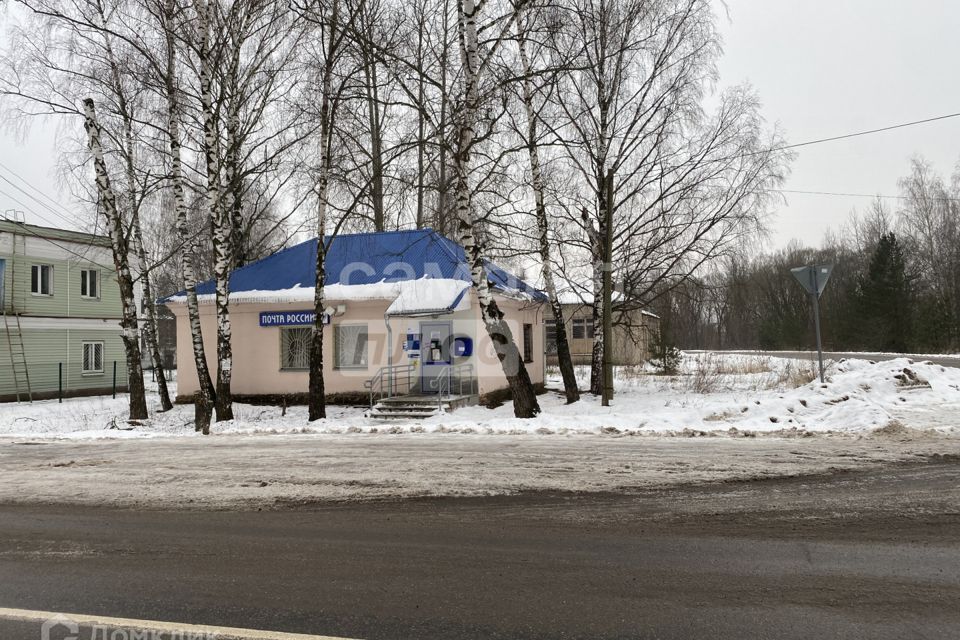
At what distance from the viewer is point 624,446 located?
855cm

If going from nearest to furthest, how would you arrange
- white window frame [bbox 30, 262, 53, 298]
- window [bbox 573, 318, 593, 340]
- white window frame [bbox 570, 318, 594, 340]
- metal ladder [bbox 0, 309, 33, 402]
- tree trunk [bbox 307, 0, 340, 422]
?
tree trunk [bbox 307, 0, 340, 422], metal ladder [bbox 0, 309, 33, 402], white window frame [bbox 30, 262, 53, 298], white window frame [bbox 570, 318, 594, 340], window [bbox 573, 318, 593, 340]

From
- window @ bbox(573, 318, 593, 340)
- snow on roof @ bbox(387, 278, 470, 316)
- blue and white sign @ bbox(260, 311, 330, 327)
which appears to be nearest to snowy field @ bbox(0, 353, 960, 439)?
blue and white sign @ bbox(260, 311, 330, 327)

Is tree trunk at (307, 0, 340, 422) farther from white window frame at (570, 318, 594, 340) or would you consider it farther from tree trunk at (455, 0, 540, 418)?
white window frame at (570, 318, 594, 340)

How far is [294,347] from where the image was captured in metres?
17.8

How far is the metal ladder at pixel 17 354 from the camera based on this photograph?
23219mm

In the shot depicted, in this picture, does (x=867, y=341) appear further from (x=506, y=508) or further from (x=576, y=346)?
(x=506, y=508)

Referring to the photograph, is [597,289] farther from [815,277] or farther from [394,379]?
[394,379]

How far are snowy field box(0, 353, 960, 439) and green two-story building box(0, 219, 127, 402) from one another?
20.0 ft

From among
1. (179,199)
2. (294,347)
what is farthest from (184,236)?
(294,347)

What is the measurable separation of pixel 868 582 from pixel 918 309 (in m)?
44.6

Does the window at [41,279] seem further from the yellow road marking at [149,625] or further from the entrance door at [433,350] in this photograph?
the yellow road marking at [149,625]

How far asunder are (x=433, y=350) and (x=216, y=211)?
21.3ft

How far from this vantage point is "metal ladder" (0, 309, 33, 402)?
23.2 m

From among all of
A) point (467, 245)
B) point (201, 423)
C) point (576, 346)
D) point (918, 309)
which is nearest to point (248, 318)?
point (201, 423)
